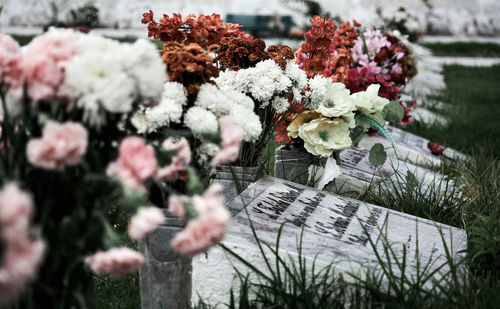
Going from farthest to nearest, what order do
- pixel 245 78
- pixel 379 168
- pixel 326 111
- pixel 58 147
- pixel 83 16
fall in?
1. pixel 83 16
2. pixel 379 168
3. pixel 326 111
4. pixel 245 78
5. pixel 58 147

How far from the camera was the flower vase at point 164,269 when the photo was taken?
1229 mm

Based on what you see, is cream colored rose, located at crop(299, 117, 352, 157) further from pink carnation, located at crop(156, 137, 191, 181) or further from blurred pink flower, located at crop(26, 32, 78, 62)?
blurred pink flower, located at crop(26, 32, 78, 62)

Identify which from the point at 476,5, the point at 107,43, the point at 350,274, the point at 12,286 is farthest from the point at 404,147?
the point at 476,5

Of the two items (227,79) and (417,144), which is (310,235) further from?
(417,144)

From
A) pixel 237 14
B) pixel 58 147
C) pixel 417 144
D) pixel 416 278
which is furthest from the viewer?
pixel 237 14

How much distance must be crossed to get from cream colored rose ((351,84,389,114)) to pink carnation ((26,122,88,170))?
5.61 ft

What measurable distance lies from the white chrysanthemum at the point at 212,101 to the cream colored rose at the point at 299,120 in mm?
942

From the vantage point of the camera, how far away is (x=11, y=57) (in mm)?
781

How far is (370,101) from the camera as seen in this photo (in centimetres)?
228

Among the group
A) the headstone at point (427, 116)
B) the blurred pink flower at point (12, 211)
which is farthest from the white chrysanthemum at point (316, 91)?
the headstone at point (427, 116)

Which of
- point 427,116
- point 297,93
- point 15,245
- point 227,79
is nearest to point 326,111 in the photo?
point 297,93

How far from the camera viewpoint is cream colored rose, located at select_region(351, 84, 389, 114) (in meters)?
2.25

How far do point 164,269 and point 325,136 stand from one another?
1061mm

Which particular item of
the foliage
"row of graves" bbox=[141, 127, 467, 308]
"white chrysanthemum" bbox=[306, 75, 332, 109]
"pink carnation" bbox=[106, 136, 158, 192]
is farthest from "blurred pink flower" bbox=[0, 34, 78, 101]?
the foliage
